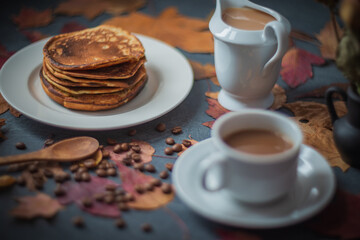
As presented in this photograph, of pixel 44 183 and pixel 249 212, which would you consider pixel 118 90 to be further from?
pixel 249 212

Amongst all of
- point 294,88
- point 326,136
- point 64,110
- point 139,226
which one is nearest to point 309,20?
point 294,88

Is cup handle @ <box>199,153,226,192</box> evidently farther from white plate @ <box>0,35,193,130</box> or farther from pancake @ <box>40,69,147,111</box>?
pancake @ <box>40,69,147,111</box>

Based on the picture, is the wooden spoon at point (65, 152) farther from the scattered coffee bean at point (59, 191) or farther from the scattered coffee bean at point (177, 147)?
the scattered coffee bean at point (177, 147)

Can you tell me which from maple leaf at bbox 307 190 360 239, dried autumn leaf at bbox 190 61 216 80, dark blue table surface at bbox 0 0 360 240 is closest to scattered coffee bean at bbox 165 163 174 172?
dark blue table surface at bbox 0 0 360 240

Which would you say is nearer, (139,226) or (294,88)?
(139,226)

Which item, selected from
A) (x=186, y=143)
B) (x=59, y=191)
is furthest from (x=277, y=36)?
(x=59, y=191)

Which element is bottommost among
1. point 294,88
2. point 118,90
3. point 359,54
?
point 294,88

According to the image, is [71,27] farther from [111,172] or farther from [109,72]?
[111,172]
